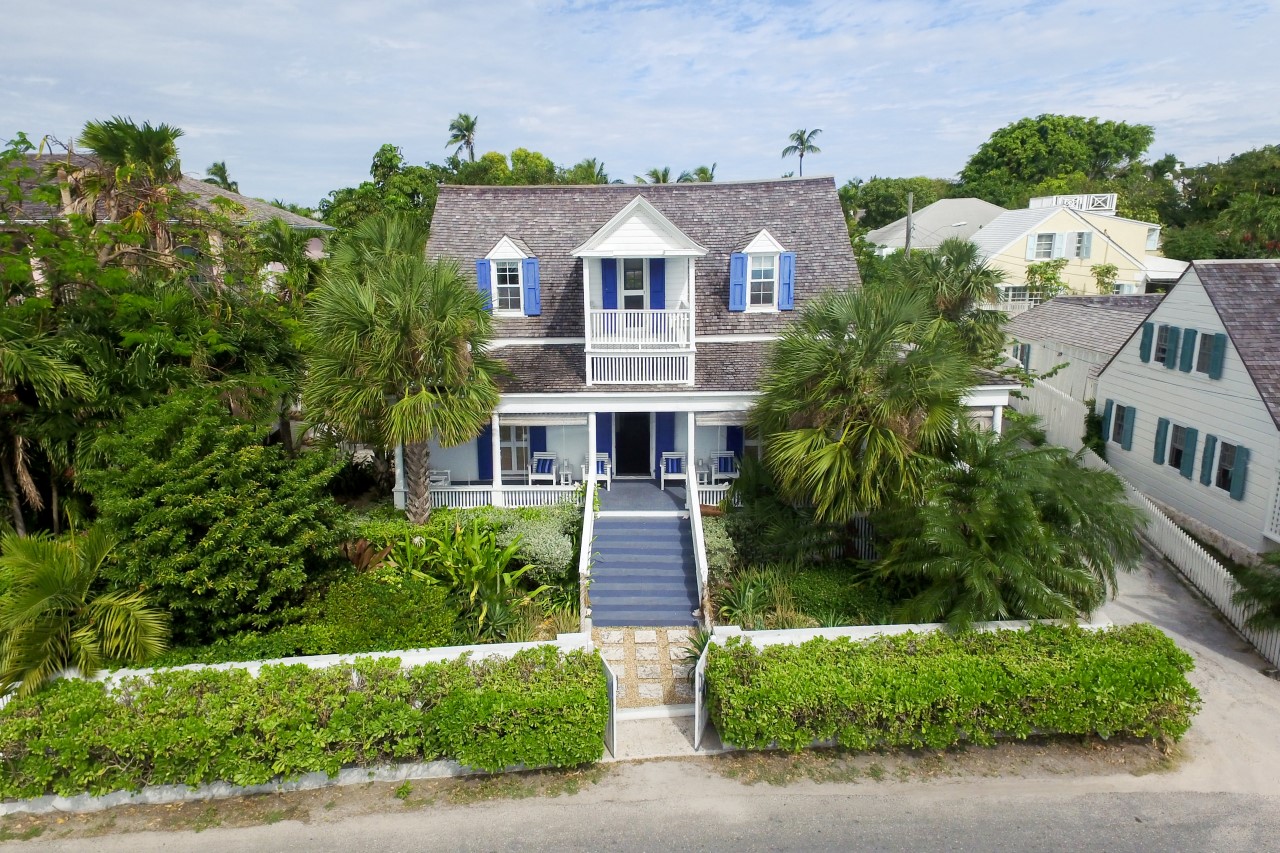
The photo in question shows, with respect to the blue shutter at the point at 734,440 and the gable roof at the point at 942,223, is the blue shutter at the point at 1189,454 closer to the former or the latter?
the blue shutter at the point at 734,440

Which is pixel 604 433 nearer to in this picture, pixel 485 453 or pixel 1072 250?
pixel 485 453

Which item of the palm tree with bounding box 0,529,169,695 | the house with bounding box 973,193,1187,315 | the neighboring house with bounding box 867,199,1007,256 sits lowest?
the palm tree with bounding box 0,529,169,695

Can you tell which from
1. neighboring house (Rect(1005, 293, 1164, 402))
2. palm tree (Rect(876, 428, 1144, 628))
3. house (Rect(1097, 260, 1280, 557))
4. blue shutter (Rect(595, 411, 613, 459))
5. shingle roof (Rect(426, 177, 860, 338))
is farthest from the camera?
neighboring house (Rect(1005, 293, 1164, 402))

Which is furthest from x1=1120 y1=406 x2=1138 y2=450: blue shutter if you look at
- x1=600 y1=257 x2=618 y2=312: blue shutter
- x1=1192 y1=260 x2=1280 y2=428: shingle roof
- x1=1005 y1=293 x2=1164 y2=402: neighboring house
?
x1=600 y1=257 x2=618 y2=312: blue shutter

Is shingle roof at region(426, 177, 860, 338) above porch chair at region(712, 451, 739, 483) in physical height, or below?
above

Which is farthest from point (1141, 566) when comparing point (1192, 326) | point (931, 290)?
point (931, 290)

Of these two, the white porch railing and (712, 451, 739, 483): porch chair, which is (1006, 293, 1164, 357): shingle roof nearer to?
(712, 451, 739, 483): porch chair

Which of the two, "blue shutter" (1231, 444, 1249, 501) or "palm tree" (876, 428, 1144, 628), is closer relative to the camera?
"palm tree" (876, 428, 1144, 628)

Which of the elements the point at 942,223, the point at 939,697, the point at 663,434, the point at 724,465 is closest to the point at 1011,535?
the point at 939,697
